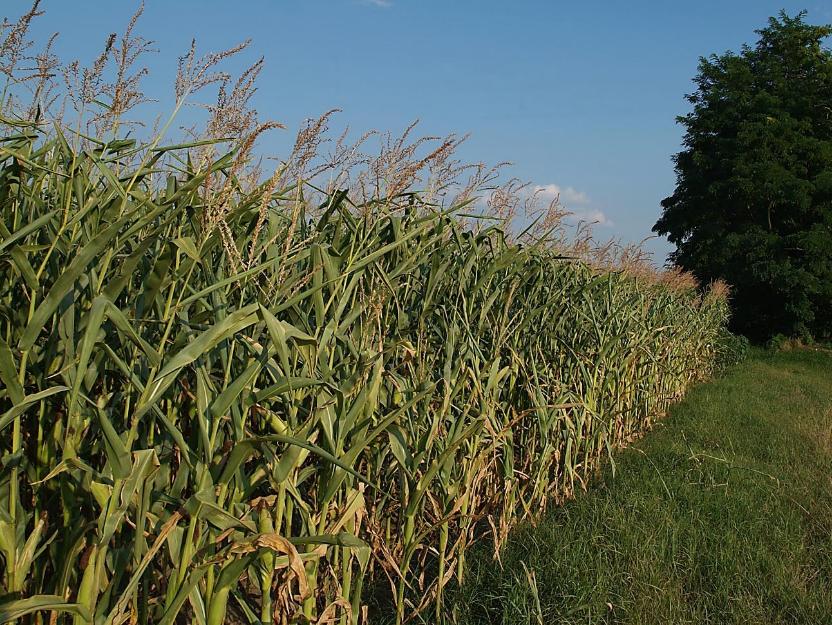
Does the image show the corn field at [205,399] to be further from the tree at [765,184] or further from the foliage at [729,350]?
the tree at [765,184]

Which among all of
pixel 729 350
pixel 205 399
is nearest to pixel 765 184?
pixel 729 350

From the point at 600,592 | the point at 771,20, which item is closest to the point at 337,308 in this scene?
the point at 600,592

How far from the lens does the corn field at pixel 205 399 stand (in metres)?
1.53

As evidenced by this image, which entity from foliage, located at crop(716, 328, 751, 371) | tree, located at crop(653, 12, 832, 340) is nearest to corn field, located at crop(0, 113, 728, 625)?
foliage, located at crop(716, 328, 751, 371)

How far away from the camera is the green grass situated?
9.07ft

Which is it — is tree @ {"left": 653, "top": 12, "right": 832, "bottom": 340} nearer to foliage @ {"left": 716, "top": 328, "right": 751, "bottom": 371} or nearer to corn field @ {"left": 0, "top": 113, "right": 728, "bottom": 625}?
foliage @ {"left": 716, "top": 328, "right": 751, "bottom": 371}

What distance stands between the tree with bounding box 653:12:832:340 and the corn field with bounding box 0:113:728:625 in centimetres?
1761

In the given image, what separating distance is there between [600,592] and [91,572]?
79.4 inches

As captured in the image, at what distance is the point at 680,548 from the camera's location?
3.36 metres

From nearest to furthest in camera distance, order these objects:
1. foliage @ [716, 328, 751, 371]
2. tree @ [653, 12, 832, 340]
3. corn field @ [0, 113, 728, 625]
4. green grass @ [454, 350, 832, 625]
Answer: corn field @ [0, 113, 728, 625] → green grass @ [454, 350, 832, 625] → foliage @ [716, 328, 751, 371] → tree @ [653, 12, 832, 340]

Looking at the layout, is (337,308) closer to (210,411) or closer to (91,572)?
(210,411)

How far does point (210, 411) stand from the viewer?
1.63m

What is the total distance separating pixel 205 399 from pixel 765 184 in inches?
→ 788

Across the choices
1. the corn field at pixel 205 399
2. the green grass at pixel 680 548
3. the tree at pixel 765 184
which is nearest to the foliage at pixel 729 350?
the tree at pixel 765 184
